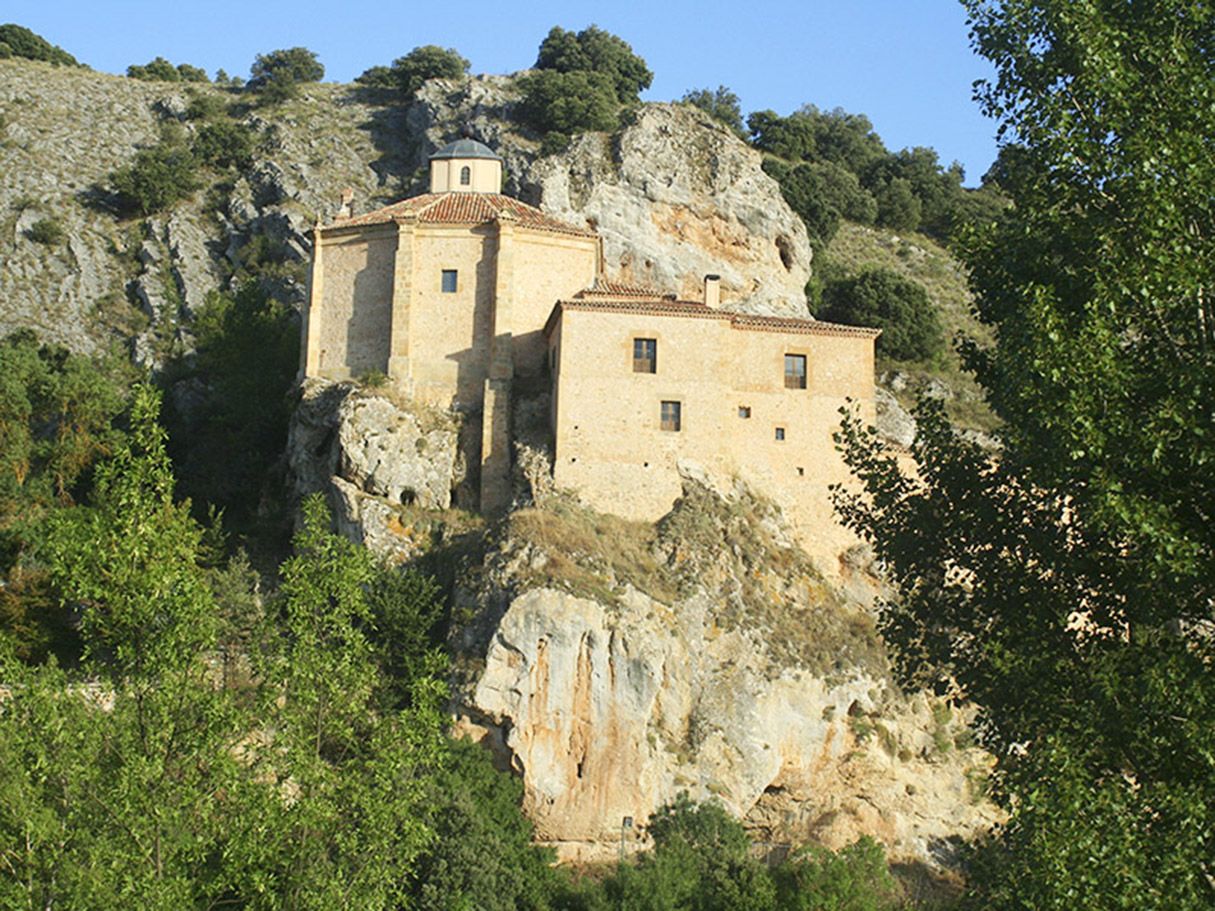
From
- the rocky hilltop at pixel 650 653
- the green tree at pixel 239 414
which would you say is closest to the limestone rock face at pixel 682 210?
the rocky hilltop at pixel 650 653

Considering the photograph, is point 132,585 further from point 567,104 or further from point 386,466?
point 567,104

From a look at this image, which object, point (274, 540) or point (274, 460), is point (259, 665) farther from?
point (274, 460)

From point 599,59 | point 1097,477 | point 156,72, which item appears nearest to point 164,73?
point 156,72

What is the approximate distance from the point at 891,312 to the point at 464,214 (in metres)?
22.3

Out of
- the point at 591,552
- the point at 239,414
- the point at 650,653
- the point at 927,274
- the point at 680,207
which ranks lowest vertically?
the point at 650,653

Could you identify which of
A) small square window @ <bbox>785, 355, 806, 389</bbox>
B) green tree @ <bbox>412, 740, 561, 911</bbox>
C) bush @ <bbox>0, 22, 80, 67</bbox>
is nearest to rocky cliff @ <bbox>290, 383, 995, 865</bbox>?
green tree @ <bbox>412, 740, 561, 911</bbox>

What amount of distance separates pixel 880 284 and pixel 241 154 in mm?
34220

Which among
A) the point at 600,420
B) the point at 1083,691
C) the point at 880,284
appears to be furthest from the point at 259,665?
the point at 880,284

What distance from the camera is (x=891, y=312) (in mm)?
64062

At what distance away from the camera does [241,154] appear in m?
80.9

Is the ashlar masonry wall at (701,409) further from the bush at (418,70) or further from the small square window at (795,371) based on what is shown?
the bush at (418,70)

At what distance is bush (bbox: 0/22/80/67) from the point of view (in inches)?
4077

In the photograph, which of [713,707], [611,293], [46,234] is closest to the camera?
[713,707]

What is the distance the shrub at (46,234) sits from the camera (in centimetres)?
7419
